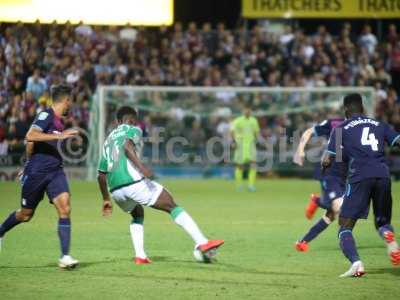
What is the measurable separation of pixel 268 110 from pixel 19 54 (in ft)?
25.6

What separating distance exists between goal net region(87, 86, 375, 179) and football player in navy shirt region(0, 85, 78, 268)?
15.3 meters

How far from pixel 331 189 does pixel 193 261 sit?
7.72 ft

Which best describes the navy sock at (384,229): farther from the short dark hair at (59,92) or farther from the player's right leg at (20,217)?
the player's right leg at (20,217)

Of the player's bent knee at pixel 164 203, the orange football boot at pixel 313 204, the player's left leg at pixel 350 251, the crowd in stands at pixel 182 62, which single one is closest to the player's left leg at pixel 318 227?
the orange football boot at pixel 313 204

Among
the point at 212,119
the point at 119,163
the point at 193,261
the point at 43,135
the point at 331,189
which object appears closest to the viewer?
the point at 43,135

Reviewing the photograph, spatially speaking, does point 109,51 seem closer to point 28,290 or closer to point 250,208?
point 250,208

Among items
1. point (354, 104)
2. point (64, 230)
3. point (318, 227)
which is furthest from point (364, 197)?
point (64, 230)

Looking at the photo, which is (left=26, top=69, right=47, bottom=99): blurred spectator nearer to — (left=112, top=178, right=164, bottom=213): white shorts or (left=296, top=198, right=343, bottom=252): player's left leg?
(left=296, top=198, right=343, bottom=252): player's left leg

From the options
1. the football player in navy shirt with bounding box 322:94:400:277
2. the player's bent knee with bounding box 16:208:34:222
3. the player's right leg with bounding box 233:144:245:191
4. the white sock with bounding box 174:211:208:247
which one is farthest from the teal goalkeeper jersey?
the player's right leg with bounding box 233:144:245:191

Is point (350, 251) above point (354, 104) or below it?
below

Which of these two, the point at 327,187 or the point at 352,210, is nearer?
the point at 352,210

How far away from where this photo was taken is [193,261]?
10.9 m

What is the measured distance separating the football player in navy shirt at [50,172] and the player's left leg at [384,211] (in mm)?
3486

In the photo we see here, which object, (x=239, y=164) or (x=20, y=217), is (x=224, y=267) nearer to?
(x=20, y=217)
